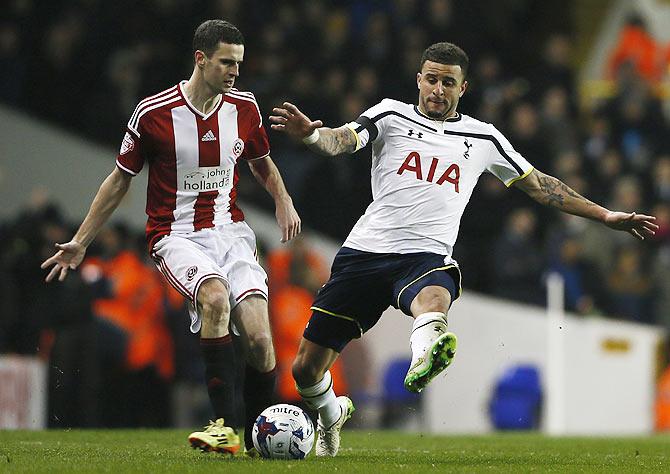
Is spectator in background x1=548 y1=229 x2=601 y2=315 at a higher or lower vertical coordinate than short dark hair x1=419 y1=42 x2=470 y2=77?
lower

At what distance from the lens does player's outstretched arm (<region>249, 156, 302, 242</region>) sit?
8.20 meters

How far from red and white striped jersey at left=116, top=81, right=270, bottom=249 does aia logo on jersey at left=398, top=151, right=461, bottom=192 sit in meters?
1.00

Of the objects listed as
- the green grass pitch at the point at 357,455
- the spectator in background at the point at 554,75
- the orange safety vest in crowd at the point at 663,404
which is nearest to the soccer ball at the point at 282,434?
the green grass pitch at the point at 357,455

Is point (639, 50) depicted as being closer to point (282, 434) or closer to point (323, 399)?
point (323, 399)

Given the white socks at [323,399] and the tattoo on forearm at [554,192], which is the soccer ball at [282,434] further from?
the tattoo on forearm at [554,192]

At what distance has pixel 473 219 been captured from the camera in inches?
620

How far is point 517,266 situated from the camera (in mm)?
15320

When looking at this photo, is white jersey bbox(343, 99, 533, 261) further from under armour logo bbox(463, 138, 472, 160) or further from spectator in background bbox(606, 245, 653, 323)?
spectator in background bbox(606, 245, 653, 323)

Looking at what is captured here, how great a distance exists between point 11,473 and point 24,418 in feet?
21.8

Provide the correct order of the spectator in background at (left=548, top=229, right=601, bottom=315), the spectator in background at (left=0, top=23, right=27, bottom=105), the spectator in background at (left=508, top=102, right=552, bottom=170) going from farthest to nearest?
the spectator in background at (left=508, top=102, right=552, bottom=170), the spectator in background at (left=548, top=229, right=601, bottom=315), the spectator in background at (left=0, top=23, right=27, bottom=105)

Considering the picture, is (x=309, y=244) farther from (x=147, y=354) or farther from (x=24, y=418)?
(x=24, y=418)

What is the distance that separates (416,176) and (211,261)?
1.30m

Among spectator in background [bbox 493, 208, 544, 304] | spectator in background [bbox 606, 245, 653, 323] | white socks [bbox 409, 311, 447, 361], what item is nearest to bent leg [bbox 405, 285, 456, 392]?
white socks [bbox 409, 311, 447, 361]

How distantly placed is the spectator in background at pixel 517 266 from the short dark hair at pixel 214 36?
25.4 feet
